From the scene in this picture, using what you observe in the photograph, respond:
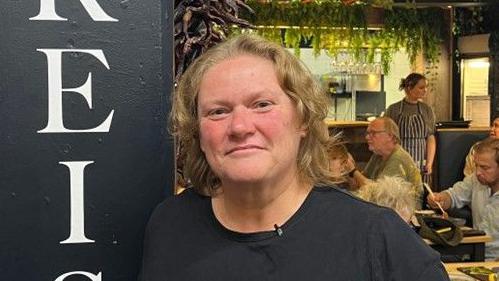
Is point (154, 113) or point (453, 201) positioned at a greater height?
point (154, 113)

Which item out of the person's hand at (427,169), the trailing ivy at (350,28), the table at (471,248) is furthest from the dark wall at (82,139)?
the trailing ivy at (350,28)

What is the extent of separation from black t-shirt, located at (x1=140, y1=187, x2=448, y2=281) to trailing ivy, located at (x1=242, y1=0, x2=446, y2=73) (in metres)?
6.81

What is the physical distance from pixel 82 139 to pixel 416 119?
615 cm

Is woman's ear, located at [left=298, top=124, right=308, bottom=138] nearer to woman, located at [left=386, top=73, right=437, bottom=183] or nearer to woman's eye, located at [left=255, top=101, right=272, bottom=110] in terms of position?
woman's eye, located at [left=255, top=101, right=272, bottom=110]

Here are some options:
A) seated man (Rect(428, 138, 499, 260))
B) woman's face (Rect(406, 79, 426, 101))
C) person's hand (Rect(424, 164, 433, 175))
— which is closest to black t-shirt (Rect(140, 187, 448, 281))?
seated man (Rect(428, 138, 499, 260))

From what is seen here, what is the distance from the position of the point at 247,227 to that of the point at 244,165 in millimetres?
150

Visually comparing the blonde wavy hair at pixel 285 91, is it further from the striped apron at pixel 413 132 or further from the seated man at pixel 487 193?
the striped apron at pixel 413 132

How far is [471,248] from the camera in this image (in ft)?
12.7

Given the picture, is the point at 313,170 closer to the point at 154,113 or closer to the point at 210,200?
the point at 210,200

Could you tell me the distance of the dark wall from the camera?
3.92 feet

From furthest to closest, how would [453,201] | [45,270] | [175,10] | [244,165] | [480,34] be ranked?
[480,34]
[453,201]
[175,10]
[45,270]
[244,165]

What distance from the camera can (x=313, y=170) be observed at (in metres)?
1.29

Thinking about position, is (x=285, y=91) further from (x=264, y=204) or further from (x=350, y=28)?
(x=350, y=28)

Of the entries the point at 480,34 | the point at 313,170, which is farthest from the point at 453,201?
the point at 480,34
